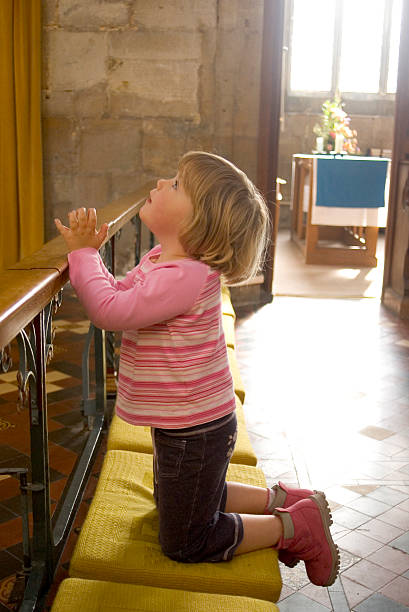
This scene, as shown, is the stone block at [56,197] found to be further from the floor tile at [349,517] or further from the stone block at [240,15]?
the floor tile at [349,517]

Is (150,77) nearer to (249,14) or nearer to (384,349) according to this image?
(249,14)

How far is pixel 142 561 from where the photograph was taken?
1604 mm

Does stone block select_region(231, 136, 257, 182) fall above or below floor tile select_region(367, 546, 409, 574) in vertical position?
above

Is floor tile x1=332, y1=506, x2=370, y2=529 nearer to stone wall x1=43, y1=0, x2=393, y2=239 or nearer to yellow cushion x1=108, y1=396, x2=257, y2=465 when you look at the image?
yellow cushion x1=108, y1=396, x2=257, y2=465

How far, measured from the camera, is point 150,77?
5914 millimetres

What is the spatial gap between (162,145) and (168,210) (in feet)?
14.6

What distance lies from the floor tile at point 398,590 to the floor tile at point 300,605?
22 centimetres

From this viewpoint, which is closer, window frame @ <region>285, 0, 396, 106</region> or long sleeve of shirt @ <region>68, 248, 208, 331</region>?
long sleeve of shirt @ <region>68, 248, 208, 331</region>

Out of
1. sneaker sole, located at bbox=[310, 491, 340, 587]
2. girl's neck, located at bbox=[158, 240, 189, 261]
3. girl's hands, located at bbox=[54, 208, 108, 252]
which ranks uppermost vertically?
girl's hands, located at bbox=[54, 208, 108, 252]

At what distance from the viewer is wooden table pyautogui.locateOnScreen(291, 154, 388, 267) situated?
844 cm

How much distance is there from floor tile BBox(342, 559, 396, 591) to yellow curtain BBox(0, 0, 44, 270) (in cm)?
415

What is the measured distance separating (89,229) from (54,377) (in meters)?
2.47

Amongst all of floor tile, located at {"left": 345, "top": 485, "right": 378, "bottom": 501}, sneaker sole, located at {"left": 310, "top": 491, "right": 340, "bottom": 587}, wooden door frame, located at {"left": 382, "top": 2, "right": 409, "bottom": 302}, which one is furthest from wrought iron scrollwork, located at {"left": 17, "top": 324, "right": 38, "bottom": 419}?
wooden door frame, located at {"left": 382, "top": 2, "right": 409, "bottom": 302}

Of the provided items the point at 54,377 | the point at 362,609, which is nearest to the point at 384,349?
the point at 54,377
